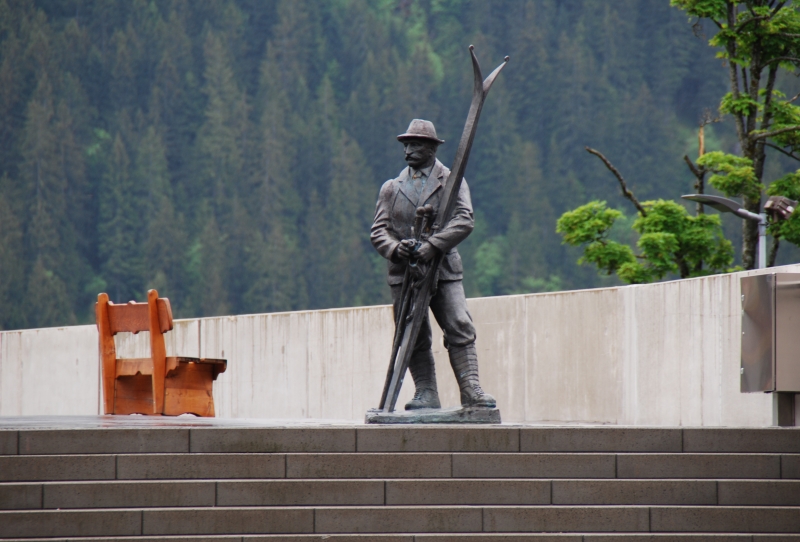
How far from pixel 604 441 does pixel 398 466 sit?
1.28m

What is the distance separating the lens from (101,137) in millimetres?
77312

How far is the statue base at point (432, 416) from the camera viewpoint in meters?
8.26

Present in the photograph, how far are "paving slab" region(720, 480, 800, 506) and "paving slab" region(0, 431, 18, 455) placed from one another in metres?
4.24

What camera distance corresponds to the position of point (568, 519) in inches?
275

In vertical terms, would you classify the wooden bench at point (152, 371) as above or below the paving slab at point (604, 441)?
above

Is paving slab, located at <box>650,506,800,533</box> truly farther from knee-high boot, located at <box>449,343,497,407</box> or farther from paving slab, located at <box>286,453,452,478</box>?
knee-high boot, located at <box>449,343,497,407</box>

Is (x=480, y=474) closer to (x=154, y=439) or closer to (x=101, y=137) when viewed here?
(x=154, y=439)

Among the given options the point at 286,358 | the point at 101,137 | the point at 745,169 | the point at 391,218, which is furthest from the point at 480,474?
the point at 101,137

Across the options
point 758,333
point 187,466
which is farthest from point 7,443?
point 758,333

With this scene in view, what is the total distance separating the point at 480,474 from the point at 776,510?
5.67 feet

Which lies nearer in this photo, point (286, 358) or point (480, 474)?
point (480, 474)

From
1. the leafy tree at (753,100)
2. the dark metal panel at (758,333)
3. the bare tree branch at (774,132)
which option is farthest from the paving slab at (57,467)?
the bare tree branch at (774,132)

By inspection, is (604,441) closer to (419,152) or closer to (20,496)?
(419,152)

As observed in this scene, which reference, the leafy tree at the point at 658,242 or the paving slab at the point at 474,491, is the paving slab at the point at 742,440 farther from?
the leafy tree at the point at 658,242
